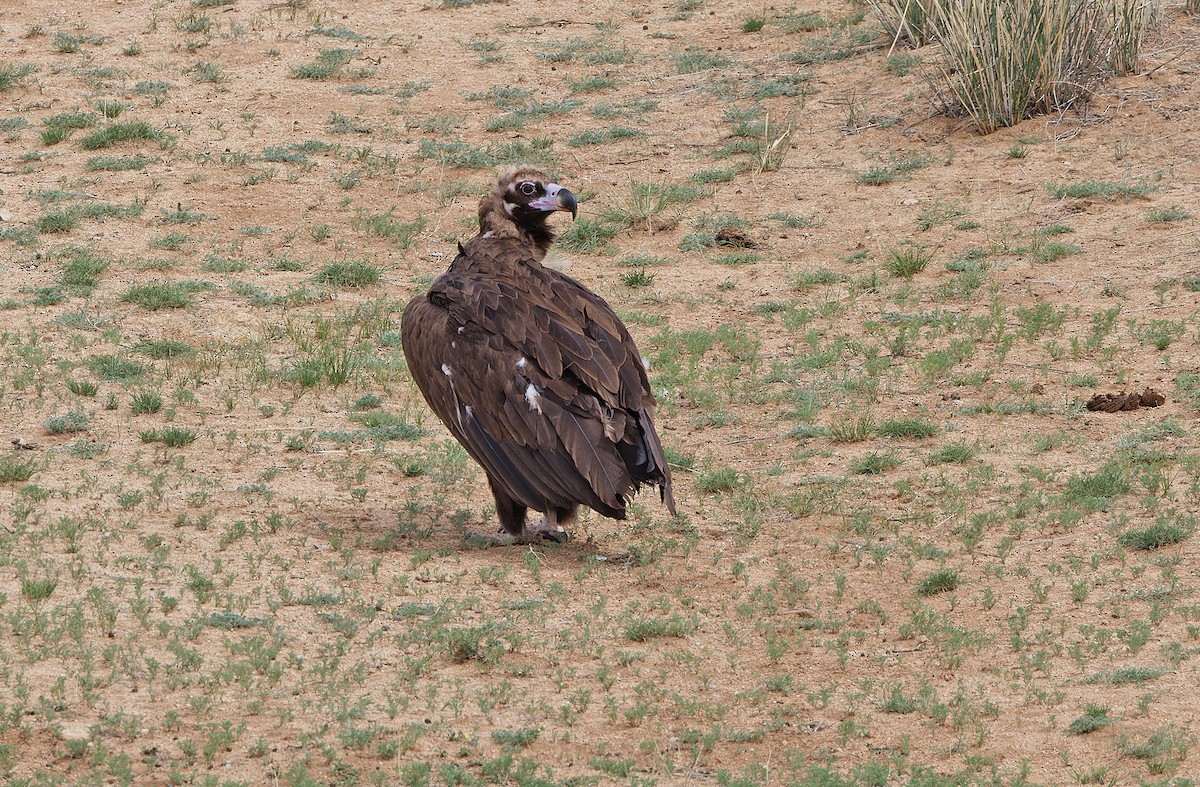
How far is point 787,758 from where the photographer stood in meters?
6.09

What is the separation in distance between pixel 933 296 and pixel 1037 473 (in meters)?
3.56

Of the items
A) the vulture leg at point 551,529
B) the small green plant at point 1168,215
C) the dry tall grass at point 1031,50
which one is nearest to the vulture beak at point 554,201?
the vulture leg at point 551,529

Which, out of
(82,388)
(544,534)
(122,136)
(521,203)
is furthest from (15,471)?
(122,136)

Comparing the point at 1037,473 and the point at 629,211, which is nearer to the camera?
the point at 1037,473

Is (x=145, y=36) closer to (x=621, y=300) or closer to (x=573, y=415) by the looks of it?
(x=621, y=300)

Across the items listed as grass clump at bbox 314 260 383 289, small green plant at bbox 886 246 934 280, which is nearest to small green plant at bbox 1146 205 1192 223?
small green plant at bbox 886 246 934 280

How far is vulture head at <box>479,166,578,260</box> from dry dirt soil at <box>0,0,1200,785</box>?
152 centimetres

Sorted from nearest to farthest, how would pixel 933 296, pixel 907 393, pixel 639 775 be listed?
pixel 639 775 < pixel 907 393 < pixel 933 296

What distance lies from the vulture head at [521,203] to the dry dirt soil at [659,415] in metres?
1.52

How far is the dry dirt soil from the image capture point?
248 inches

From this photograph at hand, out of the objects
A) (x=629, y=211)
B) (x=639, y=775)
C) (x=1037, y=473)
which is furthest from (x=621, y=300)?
(x=639, y=775)

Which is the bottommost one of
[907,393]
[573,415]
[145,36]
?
[907,393]

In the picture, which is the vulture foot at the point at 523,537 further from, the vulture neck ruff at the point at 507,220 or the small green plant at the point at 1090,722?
the small green plant at the point at 1090,722

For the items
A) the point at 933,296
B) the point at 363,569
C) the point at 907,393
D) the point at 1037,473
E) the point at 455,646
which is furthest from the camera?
the point at 933,296
